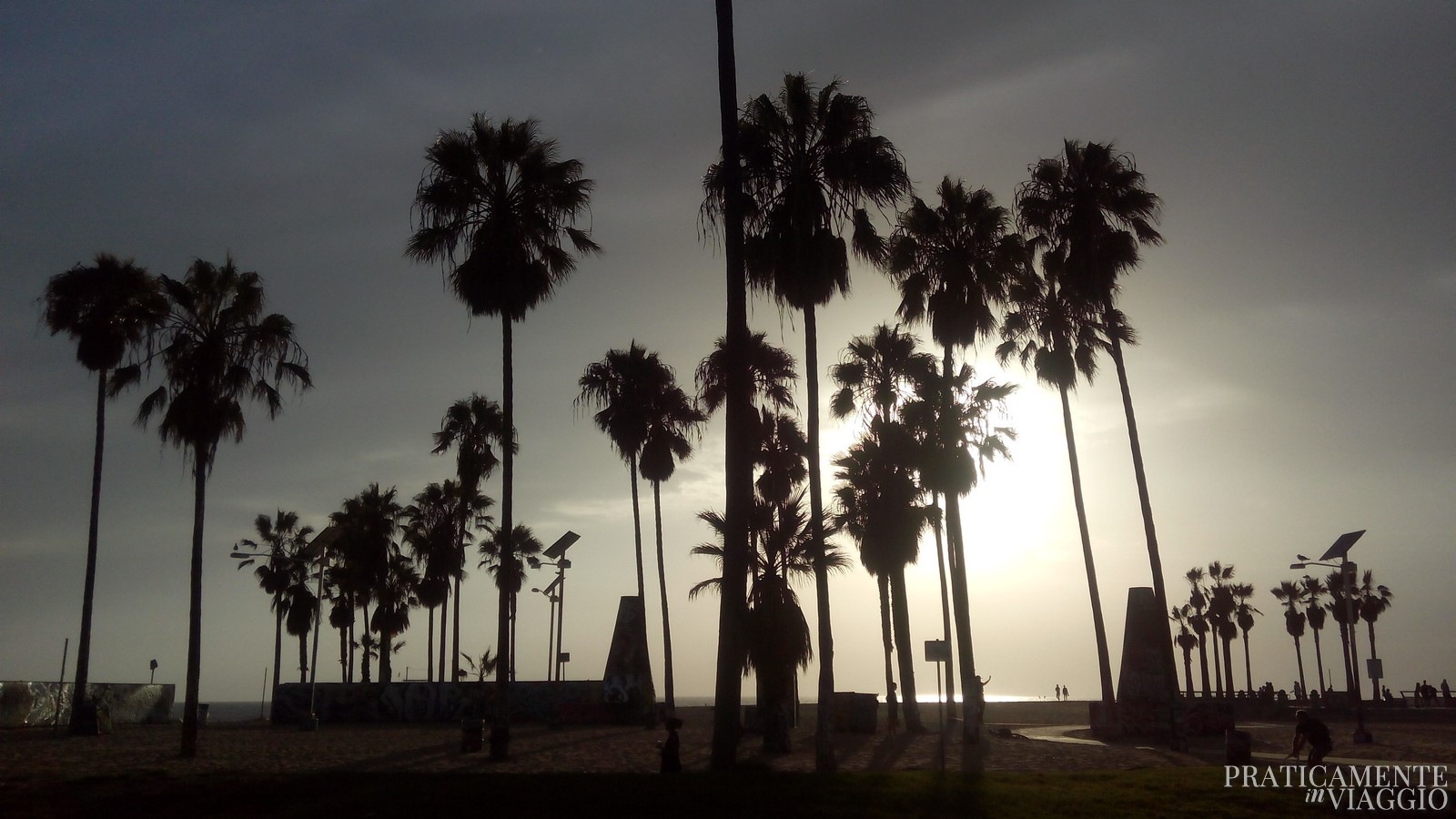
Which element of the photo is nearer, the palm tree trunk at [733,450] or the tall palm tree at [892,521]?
the palm tree trunk at [733,450]

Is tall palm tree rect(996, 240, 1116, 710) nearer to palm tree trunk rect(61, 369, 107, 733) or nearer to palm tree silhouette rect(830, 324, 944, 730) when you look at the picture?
palm tree silhouette rect(830, 324, 944, 730)

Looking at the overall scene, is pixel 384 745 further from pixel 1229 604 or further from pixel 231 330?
pixel 1229 604

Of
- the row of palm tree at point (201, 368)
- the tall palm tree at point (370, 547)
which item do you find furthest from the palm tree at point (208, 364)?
the tall palm tree at point (370, 547)

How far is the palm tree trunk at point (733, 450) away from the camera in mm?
16969

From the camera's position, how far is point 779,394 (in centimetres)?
4222

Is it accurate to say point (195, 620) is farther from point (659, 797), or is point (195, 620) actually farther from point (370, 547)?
point (370, 547)

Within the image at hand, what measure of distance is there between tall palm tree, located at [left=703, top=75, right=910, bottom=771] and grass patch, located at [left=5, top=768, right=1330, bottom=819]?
7.66 metres

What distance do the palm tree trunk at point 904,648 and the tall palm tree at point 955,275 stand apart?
27.4 ft

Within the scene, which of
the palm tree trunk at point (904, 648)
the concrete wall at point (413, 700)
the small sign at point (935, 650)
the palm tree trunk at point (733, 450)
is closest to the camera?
the palm tree trunk at point (733, 450)

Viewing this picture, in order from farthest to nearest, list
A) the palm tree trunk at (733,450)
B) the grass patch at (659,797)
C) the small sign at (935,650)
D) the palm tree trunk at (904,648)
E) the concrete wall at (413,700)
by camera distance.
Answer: the concrete wall at (413,700), the palm tree trunk at (904,648), the small sign at (935,650), the palm tree trunk at (733,450), the grass patch at (659,797)

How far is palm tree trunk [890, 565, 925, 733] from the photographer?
39531 millimetres

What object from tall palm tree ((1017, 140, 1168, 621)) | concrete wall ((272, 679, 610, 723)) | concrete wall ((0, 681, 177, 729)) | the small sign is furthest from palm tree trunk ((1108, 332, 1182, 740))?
concrete wall ((0, 681, 177, 729))

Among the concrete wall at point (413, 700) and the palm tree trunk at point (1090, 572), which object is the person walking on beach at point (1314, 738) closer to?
the palm tree trunk at point (1090, 572)

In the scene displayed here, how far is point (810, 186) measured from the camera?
23.1m
